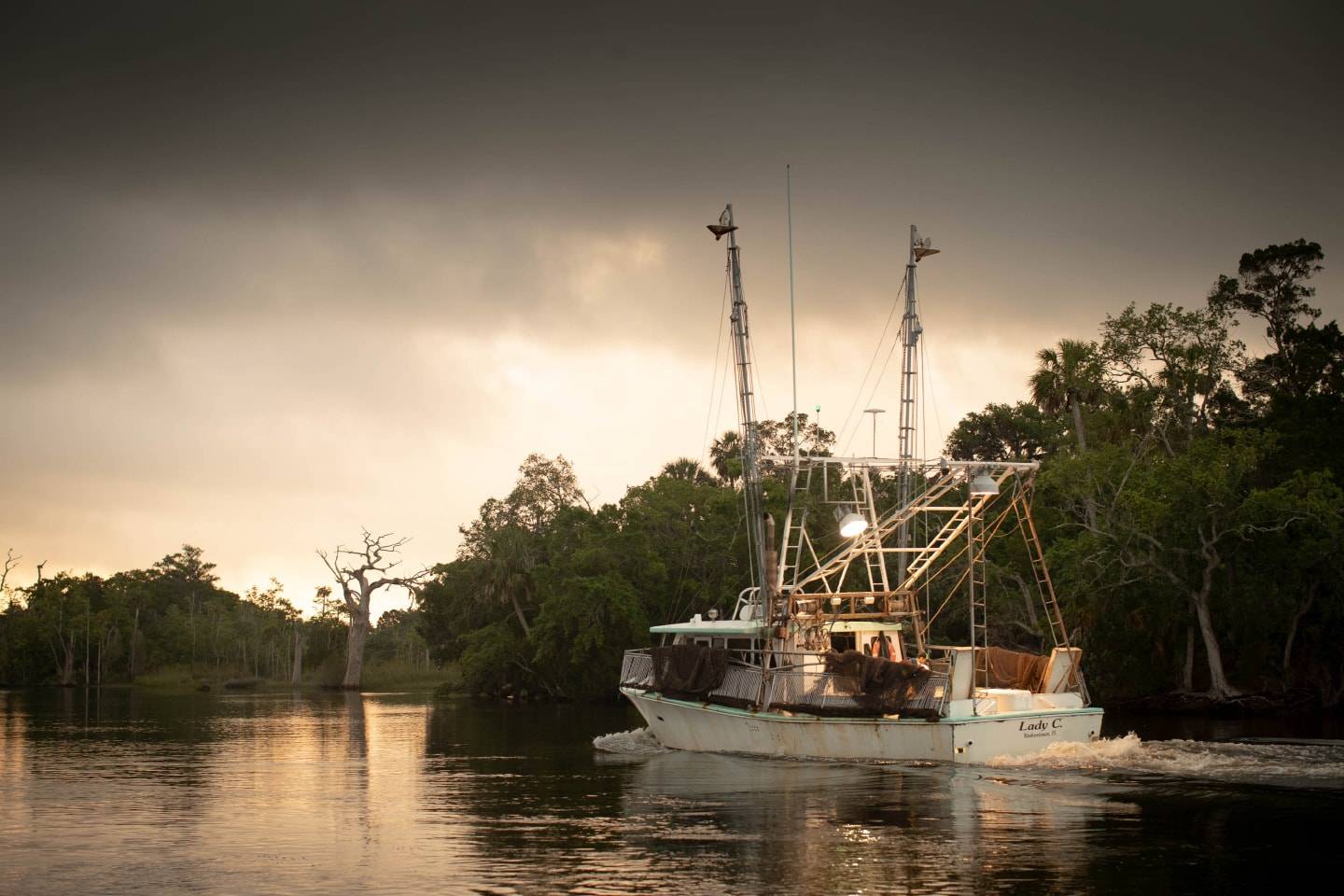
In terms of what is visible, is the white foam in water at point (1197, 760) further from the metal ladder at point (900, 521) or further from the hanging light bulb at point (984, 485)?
the metal ladder at point (900, 521)

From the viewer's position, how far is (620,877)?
17.2 m

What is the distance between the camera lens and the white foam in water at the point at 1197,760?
25.9 metres

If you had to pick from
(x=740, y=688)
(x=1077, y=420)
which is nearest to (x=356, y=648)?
(x=1077, y=420)

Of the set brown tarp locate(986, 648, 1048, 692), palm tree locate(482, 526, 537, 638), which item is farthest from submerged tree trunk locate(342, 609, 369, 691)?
brown tarp locate(986, 648, 1048, 692)

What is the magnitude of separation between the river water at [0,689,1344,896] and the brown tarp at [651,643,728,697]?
5.85 feet

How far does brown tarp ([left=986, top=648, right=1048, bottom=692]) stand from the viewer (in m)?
32.4

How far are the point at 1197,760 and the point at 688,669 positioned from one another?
12859 millimetres

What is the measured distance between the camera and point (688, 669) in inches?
1367

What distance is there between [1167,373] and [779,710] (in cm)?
3160

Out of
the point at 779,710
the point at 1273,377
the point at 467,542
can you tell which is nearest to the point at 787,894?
the point at 779,710

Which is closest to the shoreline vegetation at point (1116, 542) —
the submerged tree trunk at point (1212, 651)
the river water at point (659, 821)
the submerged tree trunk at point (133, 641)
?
the submerged tree trunk at point (1212, 651)

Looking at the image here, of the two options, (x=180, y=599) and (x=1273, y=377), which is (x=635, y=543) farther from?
(x=180, y=599)

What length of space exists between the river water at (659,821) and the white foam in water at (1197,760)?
0.25 feet

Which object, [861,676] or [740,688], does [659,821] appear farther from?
[740,688]
